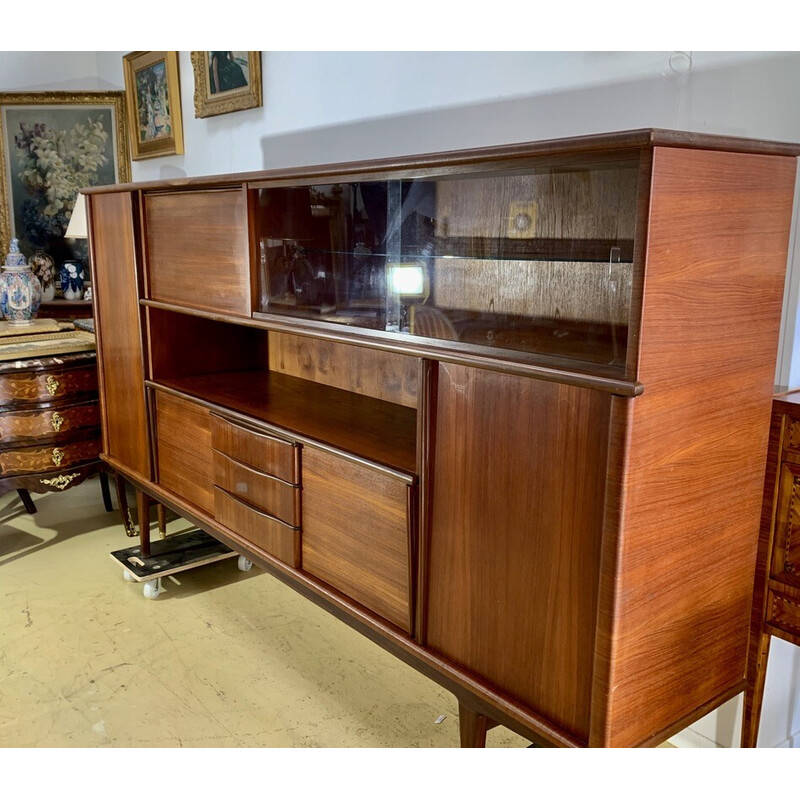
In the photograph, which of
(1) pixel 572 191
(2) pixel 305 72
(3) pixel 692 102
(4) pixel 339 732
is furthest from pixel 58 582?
(3) pixel 692 102

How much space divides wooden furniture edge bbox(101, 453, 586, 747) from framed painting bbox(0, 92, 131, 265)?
260 centimetres

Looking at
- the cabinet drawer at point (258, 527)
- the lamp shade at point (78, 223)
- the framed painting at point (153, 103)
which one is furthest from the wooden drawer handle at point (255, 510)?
the lamp shade at point (78, 223)

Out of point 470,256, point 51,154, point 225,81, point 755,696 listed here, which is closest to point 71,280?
point 51,154

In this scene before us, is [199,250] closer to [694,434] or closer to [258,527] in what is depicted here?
[258,527]

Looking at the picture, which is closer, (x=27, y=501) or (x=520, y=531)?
(x=520, y=531)

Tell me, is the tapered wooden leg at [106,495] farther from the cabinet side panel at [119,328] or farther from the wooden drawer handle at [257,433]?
the wooden drawer handle at [257,433]

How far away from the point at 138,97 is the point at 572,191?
10.3ft

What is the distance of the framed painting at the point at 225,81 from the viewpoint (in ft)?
9.52

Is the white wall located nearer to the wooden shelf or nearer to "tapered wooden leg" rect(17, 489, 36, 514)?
the wooden shelf

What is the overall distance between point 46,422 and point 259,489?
1250 millimetres

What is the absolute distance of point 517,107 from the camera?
1954 millimetres

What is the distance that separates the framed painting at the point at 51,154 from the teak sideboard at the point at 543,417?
2.52 m

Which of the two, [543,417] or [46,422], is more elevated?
[543,417]

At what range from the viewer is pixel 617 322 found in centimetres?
123
